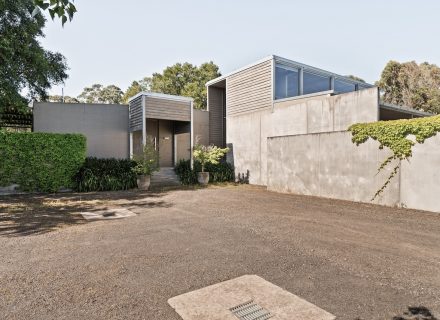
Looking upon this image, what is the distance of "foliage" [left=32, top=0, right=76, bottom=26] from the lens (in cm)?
231

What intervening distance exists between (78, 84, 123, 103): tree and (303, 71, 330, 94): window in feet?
156

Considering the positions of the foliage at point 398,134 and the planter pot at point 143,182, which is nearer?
the foliage at point 398,134

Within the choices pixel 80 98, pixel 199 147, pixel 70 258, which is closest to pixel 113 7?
pixel 70 258

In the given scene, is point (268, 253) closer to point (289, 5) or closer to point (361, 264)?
point (361, 264)

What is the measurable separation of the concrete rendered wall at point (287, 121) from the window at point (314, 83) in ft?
8.44

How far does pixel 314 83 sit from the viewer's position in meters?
15.1

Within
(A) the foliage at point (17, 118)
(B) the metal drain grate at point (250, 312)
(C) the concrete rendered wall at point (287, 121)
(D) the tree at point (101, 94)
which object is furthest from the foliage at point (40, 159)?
(D) the tree at point (101, 94)

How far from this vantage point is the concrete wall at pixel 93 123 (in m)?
13.6

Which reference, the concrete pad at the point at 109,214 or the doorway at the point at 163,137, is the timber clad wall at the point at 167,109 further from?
the concrete pad at the point at 109,214

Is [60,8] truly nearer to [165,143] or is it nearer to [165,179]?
[165,179]

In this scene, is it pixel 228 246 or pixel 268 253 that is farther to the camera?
pixel 228 246

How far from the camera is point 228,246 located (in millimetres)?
4691

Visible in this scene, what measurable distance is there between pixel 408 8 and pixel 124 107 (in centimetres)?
1348

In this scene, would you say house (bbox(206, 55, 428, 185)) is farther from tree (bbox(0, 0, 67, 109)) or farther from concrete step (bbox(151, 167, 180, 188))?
tree (bbox(0, 0, 67, 109))
